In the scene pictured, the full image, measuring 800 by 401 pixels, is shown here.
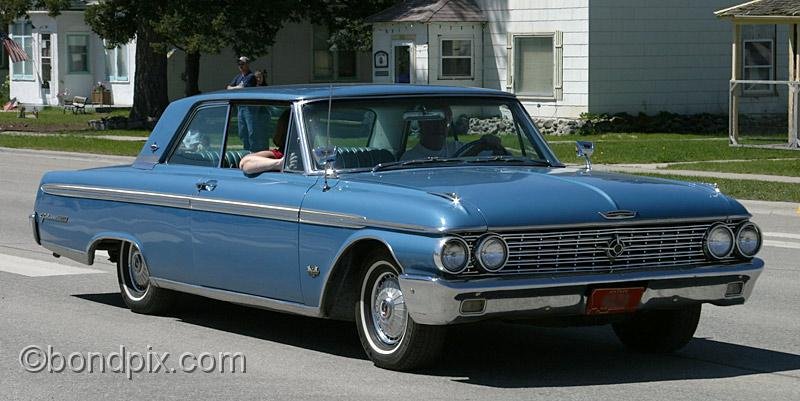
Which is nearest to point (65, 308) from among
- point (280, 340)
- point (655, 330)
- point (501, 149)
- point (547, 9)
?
point (280, 340)

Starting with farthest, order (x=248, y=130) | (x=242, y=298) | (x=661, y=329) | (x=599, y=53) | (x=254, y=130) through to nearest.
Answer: (x=599, y=53) → (x=248, y=130) → (x=254, y=130) → (x=242, y=298) → (x=661, y=329)

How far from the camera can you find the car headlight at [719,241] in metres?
8.00

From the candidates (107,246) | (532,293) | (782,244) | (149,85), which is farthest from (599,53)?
(532,293)

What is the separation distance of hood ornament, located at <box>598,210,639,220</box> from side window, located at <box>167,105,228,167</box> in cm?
298

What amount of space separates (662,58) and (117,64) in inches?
974

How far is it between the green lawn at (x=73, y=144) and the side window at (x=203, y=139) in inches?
789

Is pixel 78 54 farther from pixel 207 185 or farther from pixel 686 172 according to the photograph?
pixel 207 185

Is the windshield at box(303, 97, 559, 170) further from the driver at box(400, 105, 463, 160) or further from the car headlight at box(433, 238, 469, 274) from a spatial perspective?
the car headlight at box(433, 238, 469, 274)

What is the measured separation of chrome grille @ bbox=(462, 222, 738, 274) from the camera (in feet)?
24.6

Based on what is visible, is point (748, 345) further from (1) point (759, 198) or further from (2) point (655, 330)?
(1) point (759, 198)

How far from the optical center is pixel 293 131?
894cm

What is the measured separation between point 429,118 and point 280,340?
170 centimetres

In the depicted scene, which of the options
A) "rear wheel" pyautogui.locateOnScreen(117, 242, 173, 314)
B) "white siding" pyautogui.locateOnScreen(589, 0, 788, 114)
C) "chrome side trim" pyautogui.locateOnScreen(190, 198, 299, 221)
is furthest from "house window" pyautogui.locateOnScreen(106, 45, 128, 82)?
"chrome side trim" pyautogui.locateOnScreen(190, 198, 299, 221)

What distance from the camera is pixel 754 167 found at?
947 inches
